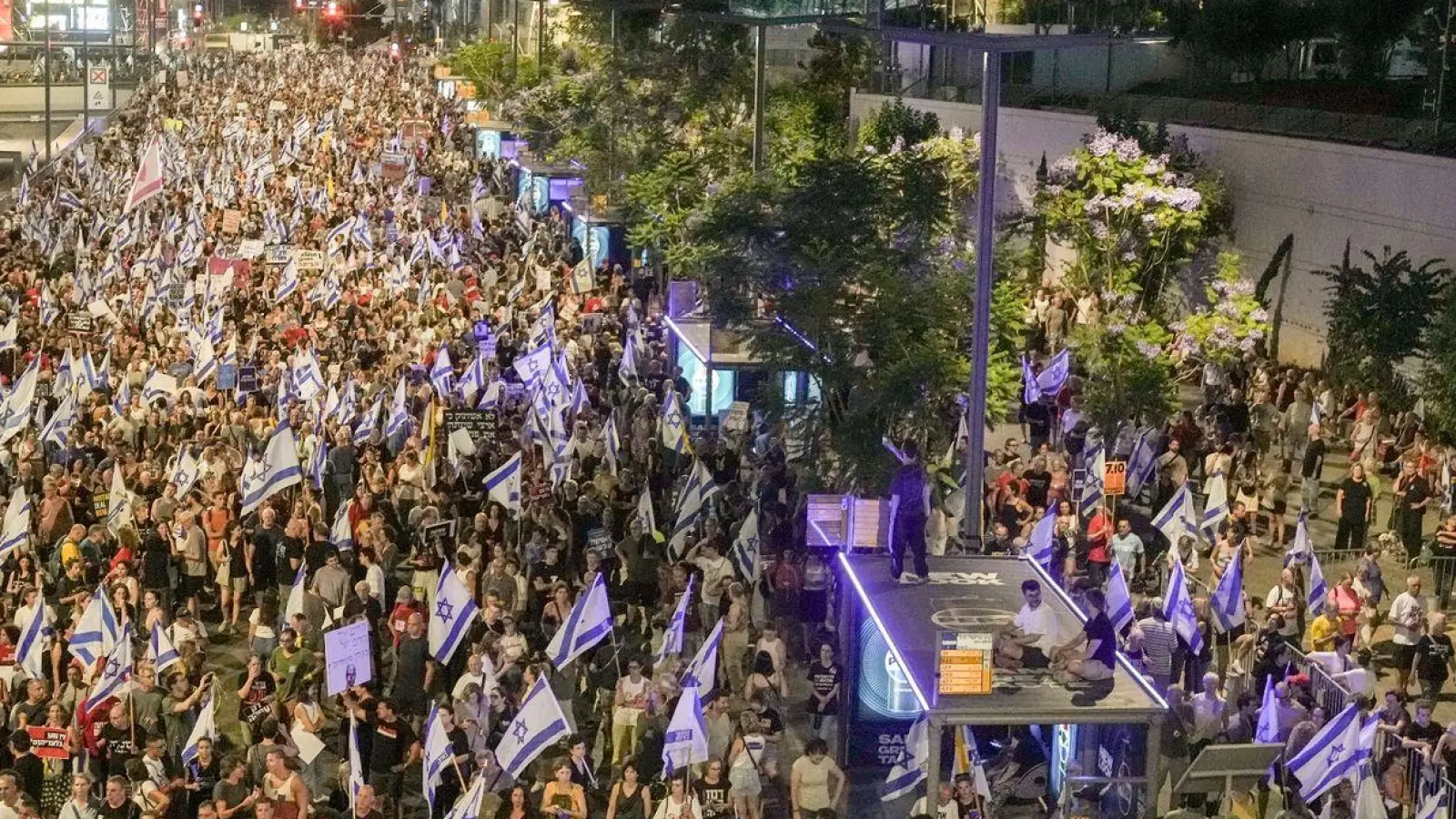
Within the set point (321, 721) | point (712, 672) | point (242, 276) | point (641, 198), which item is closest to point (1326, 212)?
point (641, 198)

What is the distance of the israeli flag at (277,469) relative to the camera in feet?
65.1

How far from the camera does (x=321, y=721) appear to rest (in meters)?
15.0

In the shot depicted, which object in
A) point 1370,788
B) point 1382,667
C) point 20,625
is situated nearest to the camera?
point 1370,788

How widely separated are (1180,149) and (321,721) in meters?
22.8

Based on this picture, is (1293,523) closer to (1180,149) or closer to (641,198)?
(1180,149)

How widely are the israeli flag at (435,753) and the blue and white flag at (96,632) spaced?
3.04m

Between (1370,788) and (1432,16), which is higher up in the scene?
(1432,16)

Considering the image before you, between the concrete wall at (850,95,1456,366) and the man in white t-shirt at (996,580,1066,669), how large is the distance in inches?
601

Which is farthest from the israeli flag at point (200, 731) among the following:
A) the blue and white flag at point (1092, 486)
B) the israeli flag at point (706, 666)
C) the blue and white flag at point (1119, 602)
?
the blue and white flag at point (1092, 486)

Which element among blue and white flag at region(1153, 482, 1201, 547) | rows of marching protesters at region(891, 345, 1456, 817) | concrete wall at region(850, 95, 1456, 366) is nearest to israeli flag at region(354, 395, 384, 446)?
rows of marching protesters at region(891, 345, 1456, 817)

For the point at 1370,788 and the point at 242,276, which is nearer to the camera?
the point at 1370,788

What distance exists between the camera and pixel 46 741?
14273 millimetres

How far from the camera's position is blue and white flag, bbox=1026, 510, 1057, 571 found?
18938 millimetres

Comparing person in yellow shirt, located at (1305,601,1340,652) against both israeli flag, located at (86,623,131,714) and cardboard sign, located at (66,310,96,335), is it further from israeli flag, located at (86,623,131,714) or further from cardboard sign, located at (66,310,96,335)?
cardboard sign, located at (66,310,96,335)
